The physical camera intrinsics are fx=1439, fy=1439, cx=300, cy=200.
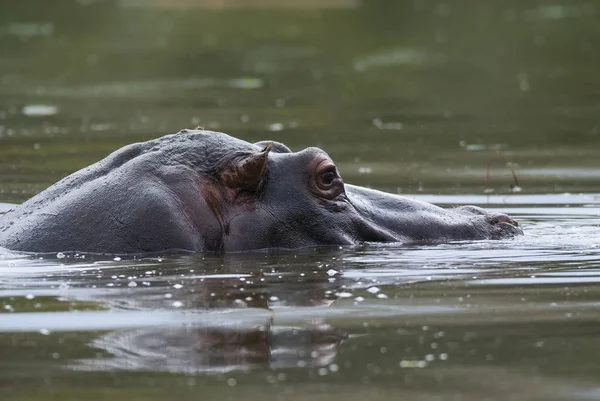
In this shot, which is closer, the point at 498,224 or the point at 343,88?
the point at 498,224

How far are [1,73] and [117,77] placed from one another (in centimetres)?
225

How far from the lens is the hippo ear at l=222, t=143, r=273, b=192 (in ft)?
26.2

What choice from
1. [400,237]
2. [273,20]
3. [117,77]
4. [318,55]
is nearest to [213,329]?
[400,237]

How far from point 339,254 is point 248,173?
0.69m

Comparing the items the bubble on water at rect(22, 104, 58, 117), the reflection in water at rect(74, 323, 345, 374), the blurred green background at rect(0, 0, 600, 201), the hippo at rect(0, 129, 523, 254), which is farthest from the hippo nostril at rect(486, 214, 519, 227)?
the bubble on water at rect(22, 104, 58, 117)

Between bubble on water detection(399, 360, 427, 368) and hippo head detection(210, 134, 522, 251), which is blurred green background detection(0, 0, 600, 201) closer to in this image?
hippo head detection(210, 134, 522, 251)

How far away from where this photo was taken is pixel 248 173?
8.02 meters

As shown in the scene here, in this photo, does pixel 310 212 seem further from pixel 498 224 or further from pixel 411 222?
pixel 498 224

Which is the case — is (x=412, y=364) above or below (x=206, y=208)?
below

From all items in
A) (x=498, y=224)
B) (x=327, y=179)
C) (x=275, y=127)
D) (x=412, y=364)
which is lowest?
(x=412, y=364)

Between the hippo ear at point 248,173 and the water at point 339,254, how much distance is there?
42 centimetres

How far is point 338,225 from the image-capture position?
8312 mm

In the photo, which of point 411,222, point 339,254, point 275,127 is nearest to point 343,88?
point 275,127

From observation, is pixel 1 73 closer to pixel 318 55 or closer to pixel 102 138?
pixel 318 55
